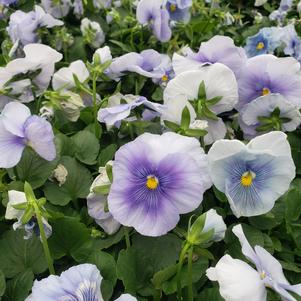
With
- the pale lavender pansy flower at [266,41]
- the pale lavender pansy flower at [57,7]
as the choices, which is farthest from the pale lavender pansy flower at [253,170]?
the pale lavender pansy flower at [57,7]

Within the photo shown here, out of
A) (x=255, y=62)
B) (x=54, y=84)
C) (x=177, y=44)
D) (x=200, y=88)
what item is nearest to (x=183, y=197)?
(x=200, y=88)

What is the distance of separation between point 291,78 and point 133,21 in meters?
0.71

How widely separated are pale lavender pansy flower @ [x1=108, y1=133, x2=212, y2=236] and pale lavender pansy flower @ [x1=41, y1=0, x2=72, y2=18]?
3.37 ft

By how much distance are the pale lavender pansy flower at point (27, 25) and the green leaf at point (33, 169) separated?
0.49 m

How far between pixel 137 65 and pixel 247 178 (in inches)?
17.6

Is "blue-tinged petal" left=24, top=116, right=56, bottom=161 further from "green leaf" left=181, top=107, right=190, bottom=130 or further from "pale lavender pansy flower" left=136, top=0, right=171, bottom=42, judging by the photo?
"pale lavender pansy flower" left=136, top=0, right=171, bottom=42

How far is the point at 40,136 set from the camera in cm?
90

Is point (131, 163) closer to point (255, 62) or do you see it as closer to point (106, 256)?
point (106, 256)

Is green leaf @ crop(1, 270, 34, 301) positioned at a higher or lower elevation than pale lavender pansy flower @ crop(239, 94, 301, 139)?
lower

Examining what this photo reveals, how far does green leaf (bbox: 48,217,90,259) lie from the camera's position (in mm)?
863

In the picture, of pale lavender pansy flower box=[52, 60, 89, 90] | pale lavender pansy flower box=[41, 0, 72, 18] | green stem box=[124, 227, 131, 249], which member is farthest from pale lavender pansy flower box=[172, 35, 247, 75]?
pale lavender pansy flower box=[41, 0, 72, 18]

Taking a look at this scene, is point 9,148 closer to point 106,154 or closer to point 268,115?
point 106,154

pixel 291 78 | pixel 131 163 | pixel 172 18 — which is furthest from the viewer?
pixel 172 18

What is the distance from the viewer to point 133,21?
1600 millimetres
